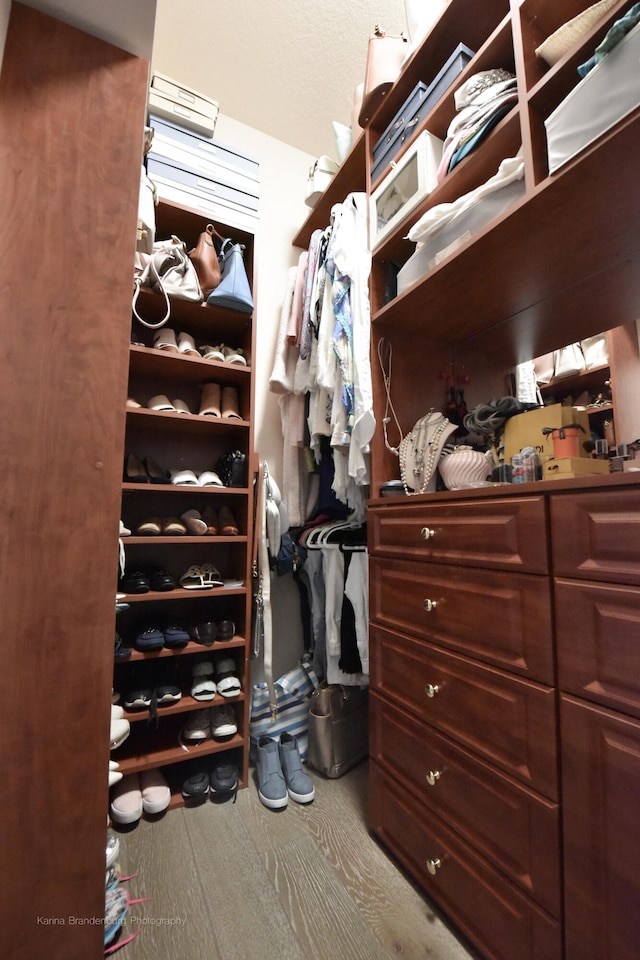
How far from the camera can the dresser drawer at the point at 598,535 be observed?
21.5 inches

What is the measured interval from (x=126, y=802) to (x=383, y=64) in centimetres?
232

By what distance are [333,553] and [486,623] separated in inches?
27.6

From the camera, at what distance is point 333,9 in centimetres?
146

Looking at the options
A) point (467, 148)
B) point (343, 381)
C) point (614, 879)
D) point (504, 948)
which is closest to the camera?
point (614, 879)

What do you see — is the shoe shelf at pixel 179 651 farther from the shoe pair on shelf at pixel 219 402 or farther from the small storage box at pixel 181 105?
the small storage box at pixel 181 105

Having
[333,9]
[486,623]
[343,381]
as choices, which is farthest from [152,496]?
[333,9]

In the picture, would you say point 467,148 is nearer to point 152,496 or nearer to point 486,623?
point 486,623

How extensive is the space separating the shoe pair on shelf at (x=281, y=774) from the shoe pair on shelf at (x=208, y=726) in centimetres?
13

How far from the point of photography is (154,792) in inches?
45.1

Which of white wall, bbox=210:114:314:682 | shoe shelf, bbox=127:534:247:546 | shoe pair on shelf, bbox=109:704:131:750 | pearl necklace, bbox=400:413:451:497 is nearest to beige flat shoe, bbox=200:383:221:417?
white wall, bbox=210:114:314:682

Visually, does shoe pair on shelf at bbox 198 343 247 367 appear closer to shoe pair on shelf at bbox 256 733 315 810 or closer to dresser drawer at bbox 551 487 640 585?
dresser drawer at bbox 551 487 640 585

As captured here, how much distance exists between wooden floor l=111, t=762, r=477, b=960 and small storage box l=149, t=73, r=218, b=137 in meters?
2.39

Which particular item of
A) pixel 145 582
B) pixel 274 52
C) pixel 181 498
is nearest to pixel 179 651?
pixel 145 582

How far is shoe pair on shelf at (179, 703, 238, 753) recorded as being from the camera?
1255 mm
